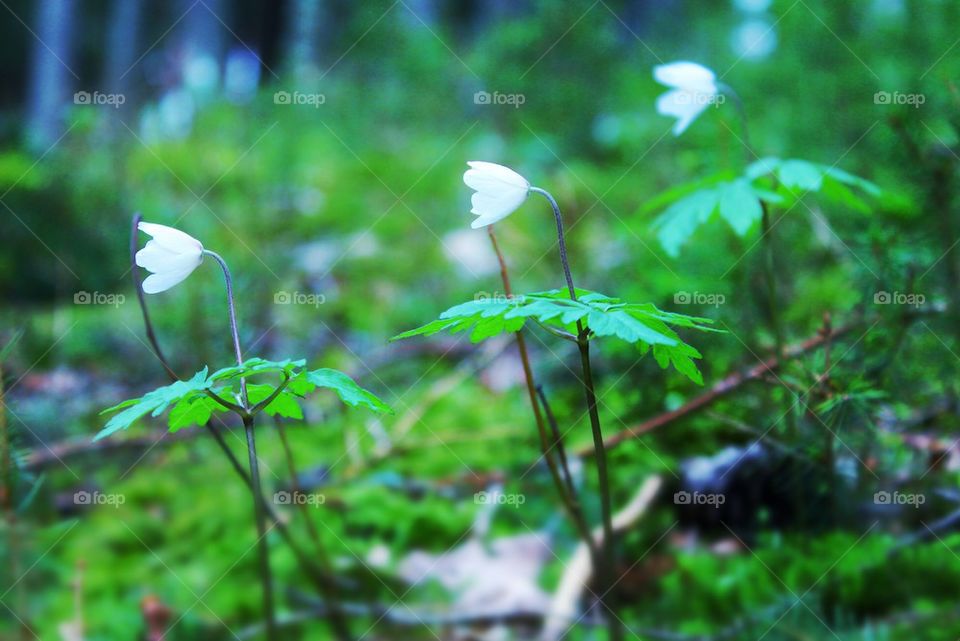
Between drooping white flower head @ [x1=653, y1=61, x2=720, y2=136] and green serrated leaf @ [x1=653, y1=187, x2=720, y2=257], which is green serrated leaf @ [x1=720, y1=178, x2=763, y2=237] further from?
drooping white flower head @ [x1=653, y1=61, x2=720, y2=136]

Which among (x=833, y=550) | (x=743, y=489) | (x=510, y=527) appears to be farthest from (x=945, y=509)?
(x=510, y=527)
